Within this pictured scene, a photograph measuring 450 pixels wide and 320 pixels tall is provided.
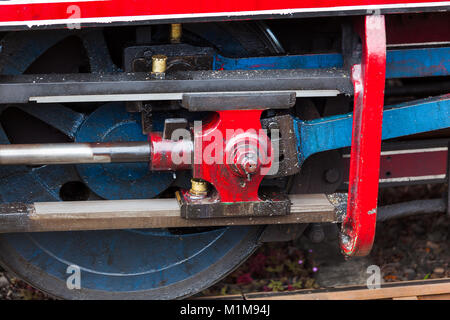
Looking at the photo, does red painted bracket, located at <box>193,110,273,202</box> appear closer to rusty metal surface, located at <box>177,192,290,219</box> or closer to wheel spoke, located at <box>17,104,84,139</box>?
rusty metal surface, located at <box>177,192,290,219</box>

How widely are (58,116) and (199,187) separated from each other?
27.3 inches

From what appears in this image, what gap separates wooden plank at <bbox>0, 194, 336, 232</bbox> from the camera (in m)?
2.73

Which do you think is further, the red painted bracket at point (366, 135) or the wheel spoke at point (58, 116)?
the wheel spoke at point (58, 116)

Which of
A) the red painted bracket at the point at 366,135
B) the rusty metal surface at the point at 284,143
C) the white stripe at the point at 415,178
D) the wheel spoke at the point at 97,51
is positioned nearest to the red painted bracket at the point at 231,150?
the rusty metal surface at the point at 284,143

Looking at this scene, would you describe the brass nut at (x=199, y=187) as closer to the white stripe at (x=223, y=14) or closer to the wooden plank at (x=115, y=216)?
the wooden plank at (x=115, y=216)

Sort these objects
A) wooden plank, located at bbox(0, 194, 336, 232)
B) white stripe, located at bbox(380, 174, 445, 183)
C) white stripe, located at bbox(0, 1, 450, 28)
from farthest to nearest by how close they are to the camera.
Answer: white stripe, located at bbox(380, 174, 445, 183) → wooden plank, located at bbox(0, 194, 336, 232) → white stripe, located at bbox(0, 1, 450, 28)

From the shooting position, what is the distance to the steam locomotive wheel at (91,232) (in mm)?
2926

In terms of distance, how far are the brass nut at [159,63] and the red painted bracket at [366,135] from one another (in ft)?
2.40

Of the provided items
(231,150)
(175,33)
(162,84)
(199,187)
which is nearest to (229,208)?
(199,187)

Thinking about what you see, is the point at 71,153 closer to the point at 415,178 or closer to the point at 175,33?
the point at 175,33

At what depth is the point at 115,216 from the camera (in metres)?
2.75

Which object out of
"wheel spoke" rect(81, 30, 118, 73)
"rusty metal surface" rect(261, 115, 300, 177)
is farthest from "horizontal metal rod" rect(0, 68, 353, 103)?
"wheel spoke" rect(81, 30, 118, 73)

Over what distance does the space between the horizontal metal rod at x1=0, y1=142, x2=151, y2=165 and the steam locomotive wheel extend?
0.29 m

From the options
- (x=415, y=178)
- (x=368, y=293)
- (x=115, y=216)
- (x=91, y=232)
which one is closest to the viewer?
(x=115, y=216)
